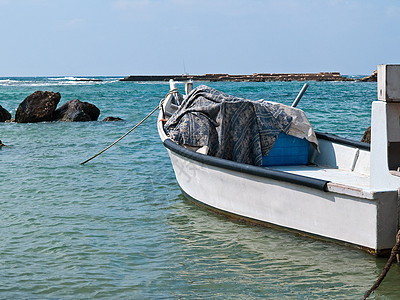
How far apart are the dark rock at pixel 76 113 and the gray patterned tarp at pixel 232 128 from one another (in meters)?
14.4

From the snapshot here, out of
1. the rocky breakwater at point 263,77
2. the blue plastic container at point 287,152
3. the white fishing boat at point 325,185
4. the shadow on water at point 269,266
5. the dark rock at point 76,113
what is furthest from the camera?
the rocky breakwater at point 263,77

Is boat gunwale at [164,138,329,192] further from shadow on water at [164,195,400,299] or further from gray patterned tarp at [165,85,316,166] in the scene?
shadow on water at [164,195,400,299]

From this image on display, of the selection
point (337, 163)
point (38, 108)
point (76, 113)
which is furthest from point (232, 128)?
point (38, 108)

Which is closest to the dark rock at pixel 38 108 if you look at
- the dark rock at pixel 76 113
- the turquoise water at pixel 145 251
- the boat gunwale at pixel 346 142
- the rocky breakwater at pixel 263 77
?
the dark rock at pixel 76 113

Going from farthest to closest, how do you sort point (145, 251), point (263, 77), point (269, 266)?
point (263, 77), point (145, 251), point (269, 266)

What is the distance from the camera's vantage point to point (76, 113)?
2198 cm

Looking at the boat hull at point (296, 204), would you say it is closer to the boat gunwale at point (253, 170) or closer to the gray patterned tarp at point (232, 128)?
the boat gunwale at point (253, 170)

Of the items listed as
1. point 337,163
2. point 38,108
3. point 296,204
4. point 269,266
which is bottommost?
point 269,266

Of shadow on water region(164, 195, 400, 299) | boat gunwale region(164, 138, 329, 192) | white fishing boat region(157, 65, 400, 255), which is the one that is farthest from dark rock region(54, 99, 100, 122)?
shadow on water region(164, 195, 400, 299)

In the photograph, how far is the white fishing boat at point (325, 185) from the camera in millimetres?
5176

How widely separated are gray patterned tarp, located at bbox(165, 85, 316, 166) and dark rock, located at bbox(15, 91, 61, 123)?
14.9m

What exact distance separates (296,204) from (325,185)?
0.54 metres

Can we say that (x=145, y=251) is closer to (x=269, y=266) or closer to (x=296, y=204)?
(x=269, y=266)

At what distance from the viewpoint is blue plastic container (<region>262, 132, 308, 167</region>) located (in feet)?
26.7
